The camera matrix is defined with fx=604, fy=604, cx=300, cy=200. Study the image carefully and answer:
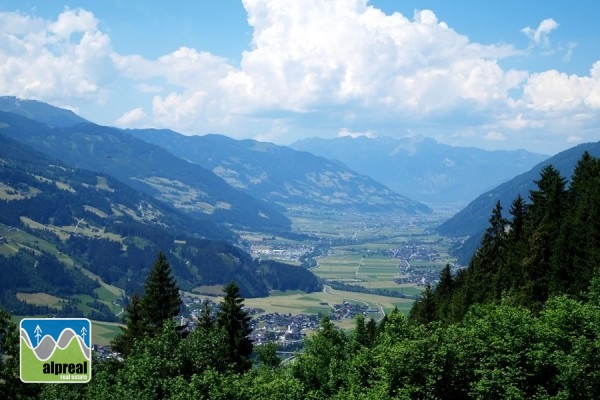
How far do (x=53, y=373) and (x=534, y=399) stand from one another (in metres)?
24.4

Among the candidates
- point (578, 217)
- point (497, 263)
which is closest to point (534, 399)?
point (578, 217)

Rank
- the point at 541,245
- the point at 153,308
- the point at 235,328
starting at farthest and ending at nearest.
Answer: the point at 153,308 < the point at 541,245 < the point at 235,328

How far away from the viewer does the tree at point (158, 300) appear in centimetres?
6188

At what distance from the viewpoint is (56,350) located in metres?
17.9

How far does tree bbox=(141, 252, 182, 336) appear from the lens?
61.9 metres

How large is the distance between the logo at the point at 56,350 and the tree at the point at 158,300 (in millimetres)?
44208

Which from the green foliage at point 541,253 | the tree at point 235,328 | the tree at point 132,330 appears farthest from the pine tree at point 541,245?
the tree at point 132,330

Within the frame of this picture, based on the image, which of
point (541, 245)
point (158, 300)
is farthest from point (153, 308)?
point (541, 245)

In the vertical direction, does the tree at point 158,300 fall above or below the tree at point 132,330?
above

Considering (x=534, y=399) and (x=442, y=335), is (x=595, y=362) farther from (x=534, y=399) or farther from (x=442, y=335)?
(x=442, y=335)

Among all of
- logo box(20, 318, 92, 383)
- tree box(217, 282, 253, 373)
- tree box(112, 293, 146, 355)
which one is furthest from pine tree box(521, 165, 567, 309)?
logo box(20, 318, 92, 383)

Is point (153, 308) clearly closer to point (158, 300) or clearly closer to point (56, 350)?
point (158, 300)

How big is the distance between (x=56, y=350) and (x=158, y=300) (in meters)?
45.4

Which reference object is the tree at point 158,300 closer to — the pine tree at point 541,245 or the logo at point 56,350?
the pine tree at point 541,245
